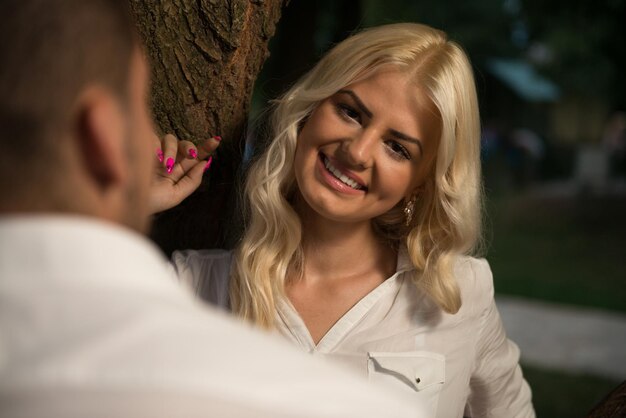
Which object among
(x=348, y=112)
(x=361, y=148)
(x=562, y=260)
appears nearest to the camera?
(x=361, y=148)

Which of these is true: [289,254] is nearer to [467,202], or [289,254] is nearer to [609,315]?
[467,202]

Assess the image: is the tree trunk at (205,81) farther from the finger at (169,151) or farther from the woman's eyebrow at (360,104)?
the woman's eyebrow at (360,104)

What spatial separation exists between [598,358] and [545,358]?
445 mm

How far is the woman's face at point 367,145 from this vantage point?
8.48 feet

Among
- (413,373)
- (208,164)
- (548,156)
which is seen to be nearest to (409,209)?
(413,373)

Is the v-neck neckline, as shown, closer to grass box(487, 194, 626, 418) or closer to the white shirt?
the white shirt

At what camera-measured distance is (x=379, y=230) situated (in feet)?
9.73

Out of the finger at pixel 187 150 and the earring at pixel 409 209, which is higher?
the finger at pixel 187 150

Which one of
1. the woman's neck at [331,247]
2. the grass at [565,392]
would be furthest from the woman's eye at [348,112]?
the grass at [565,392]

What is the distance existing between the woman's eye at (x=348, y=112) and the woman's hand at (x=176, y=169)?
0.45 m

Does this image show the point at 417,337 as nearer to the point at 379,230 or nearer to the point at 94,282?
the point at 379,230

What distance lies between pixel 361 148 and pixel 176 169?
63cm

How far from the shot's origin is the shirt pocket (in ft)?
8.79

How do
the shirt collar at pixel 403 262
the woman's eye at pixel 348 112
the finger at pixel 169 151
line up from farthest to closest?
the shirt collar at pixel 403 262 < the finger at pixel 169 151 < the woman's eye at pixel 348 112
